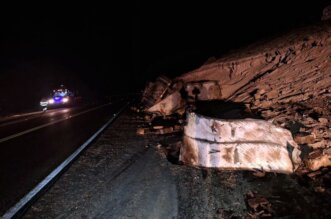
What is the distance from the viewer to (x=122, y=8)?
78500 mm

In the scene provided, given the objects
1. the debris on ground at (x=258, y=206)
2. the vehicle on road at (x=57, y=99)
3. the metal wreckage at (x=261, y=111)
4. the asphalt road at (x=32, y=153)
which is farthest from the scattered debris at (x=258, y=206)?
the vehicle on road at (x=57, y=99)

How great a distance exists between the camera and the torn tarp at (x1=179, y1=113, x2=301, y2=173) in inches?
210

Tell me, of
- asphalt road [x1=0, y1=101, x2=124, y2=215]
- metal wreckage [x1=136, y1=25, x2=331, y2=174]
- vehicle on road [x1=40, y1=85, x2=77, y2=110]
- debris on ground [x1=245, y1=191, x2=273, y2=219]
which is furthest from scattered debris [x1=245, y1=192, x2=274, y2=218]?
vehicle on road [x1=40, y1=85, x2=77, y2=110]

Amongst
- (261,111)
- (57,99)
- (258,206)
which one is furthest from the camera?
(57,99)

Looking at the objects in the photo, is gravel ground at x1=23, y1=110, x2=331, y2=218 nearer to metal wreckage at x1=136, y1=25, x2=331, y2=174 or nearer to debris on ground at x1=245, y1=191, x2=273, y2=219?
debris on ground at x1=245, y1=191, x2=273, y2=219

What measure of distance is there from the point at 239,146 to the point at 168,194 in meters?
1.69

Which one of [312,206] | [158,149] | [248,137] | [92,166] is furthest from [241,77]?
[312,206]

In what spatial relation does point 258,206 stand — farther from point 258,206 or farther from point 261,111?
point 261,111

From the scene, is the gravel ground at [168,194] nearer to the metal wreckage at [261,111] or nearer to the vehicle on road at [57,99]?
the metal wreckage at [261,111]

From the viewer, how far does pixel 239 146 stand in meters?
5.57

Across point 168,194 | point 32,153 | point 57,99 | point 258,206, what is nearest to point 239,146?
point 258,206

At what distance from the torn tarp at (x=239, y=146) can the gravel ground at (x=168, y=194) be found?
0.22 m

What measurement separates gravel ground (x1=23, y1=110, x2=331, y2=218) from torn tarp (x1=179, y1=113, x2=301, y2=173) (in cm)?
22

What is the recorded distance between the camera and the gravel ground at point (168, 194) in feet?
13.5
